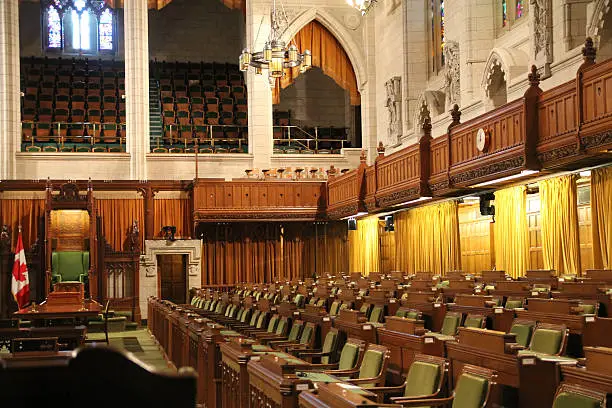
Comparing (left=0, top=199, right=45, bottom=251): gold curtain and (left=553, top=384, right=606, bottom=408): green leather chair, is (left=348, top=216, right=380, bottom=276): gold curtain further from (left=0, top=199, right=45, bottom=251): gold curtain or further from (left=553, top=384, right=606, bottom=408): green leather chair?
(left=553, top=384, right=606, bottom=408): green leather chair

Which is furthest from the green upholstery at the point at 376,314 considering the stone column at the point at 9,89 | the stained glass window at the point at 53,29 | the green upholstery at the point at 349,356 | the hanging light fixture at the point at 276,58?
the stained glass window at the point at 53,29

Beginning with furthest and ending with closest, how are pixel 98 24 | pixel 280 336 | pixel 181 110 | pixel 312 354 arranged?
1. pixel 98 24
2. pixel 181 110
3. pixel 280 336
4. pixel 312 354

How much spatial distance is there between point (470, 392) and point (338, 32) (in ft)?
73.9

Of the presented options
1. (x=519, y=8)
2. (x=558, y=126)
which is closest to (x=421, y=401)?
(x=558, y=126)

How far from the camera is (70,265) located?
19609 millimetres

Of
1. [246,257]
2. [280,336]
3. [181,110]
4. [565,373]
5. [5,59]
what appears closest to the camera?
[565,373]

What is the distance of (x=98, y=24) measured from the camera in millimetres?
30281

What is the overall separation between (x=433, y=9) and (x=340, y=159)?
210 inches

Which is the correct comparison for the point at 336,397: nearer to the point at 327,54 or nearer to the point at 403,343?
the point at 403,343

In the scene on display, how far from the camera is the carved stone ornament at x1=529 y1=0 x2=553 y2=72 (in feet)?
49.0

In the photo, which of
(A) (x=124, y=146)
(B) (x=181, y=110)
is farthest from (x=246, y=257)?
(B) (x=181, y=110)

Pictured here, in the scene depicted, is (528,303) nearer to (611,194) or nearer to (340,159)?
(611,194)

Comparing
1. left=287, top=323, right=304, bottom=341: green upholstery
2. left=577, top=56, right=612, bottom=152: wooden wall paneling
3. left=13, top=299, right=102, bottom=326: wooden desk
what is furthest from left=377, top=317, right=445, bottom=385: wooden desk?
left=13, top=299, right=102, bottom=326: wooden desk

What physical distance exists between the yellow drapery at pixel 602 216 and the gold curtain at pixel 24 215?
1326 centimetres
